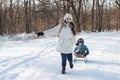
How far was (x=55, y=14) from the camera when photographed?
134ft

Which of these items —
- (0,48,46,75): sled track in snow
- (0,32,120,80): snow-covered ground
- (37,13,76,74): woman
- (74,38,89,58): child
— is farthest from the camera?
(74,38,89,58): child

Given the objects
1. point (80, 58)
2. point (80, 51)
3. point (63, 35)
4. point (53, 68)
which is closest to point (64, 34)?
point (63, 35)

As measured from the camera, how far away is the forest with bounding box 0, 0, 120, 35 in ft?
126

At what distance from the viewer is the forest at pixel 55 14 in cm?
3853

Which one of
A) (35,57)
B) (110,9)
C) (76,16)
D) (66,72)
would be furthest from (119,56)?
(110,9)

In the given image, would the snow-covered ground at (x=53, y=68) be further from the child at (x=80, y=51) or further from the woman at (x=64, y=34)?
the woman at (x=64, y=34)

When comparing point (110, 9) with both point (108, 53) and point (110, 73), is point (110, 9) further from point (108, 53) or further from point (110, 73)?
point (110, 73)

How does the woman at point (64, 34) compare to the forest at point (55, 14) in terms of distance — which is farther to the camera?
the forest at point (55, 14)

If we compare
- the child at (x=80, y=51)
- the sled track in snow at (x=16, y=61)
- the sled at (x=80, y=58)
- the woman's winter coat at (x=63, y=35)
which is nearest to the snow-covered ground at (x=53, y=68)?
the sled track in snow at (x=16, y=61)

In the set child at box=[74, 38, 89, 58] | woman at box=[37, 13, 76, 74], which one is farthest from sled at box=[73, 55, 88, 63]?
woman at box=[37, 13, 76, 74]

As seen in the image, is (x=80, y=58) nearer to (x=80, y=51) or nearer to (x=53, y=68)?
(x=80, y=51)

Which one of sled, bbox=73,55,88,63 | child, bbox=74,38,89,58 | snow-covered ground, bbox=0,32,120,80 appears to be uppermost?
child, bbox=74,38,89,58

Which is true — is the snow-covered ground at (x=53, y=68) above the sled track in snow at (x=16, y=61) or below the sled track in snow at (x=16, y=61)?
below

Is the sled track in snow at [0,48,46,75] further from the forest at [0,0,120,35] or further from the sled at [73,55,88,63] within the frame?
the forest at [0,0,120,35]
